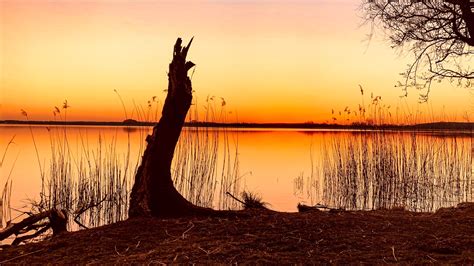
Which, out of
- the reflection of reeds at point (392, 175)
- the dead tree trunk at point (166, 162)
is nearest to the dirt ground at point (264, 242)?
the dead tree trunk at point (166, 162)

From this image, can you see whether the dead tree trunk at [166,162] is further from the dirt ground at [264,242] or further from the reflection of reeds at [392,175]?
the reflection of reeds at [392,175]

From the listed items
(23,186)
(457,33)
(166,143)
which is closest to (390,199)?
(457,33)

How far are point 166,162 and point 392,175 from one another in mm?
5639

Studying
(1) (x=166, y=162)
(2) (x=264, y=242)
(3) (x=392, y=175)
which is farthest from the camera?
(3) (x=392, y=175)

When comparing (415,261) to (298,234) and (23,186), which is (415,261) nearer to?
(298,234)

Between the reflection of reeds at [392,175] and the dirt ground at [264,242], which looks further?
the reflection of reeds at [392,175]

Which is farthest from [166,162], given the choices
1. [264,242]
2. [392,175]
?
[392,175]

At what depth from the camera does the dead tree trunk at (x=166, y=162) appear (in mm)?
5125

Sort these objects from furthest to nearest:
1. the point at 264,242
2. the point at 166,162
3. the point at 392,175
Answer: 1. the point at 392,175
2. the point at 166,162
3. the point at 264,242

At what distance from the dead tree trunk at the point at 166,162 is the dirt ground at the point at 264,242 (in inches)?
11.0

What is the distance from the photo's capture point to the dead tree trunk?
5125mm

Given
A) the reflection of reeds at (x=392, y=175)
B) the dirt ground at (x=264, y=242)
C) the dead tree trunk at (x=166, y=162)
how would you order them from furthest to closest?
the reflection of reeds at (x=392, y=175)
the dead tree trunk at (x=166, y=162)
the dirt ground at (x=264, y=242)

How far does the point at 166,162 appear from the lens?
206 inches

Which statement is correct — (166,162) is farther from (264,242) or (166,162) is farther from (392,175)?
(392,175)
